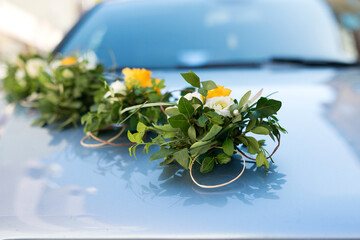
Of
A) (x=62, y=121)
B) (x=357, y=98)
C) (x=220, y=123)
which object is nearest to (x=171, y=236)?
(x=220, y=123)

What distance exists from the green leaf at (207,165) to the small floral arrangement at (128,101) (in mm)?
262

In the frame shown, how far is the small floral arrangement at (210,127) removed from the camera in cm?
107

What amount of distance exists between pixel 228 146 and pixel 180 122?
0.13m

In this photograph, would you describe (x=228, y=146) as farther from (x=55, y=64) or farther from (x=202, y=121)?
(x=55, y=64)

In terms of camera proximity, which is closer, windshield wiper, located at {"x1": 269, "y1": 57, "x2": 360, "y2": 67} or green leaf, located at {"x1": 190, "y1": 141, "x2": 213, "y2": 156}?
green leaf, located at {"x1": 190, "y1": 141, "x2": 213, "y2": 156}

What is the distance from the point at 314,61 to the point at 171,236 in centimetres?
160

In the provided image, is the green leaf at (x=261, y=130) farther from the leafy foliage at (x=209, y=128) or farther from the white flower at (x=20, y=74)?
the white flower at (x=20, y=74)

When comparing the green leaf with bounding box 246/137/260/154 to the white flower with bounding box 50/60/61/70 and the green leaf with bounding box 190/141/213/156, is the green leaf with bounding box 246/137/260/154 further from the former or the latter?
the white flower with bounding box 50/60/61/70

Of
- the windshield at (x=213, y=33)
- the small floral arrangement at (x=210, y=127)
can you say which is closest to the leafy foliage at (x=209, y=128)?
the small floral arrangement at (x=210, y=127)

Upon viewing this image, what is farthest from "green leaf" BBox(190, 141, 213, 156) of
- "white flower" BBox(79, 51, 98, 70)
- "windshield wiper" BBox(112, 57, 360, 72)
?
"windshield wiper" BBox(112, 57, 360, 72)

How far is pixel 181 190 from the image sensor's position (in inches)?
41.1

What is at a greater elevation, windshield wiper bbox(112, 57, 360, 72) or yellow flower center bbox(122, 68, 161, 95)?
windshield wiper bbox(112, 57, 360, 72)

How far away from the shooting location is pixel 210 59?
87.0 inches

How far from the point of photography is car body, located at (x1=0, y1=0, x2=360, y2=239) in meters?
0.91
